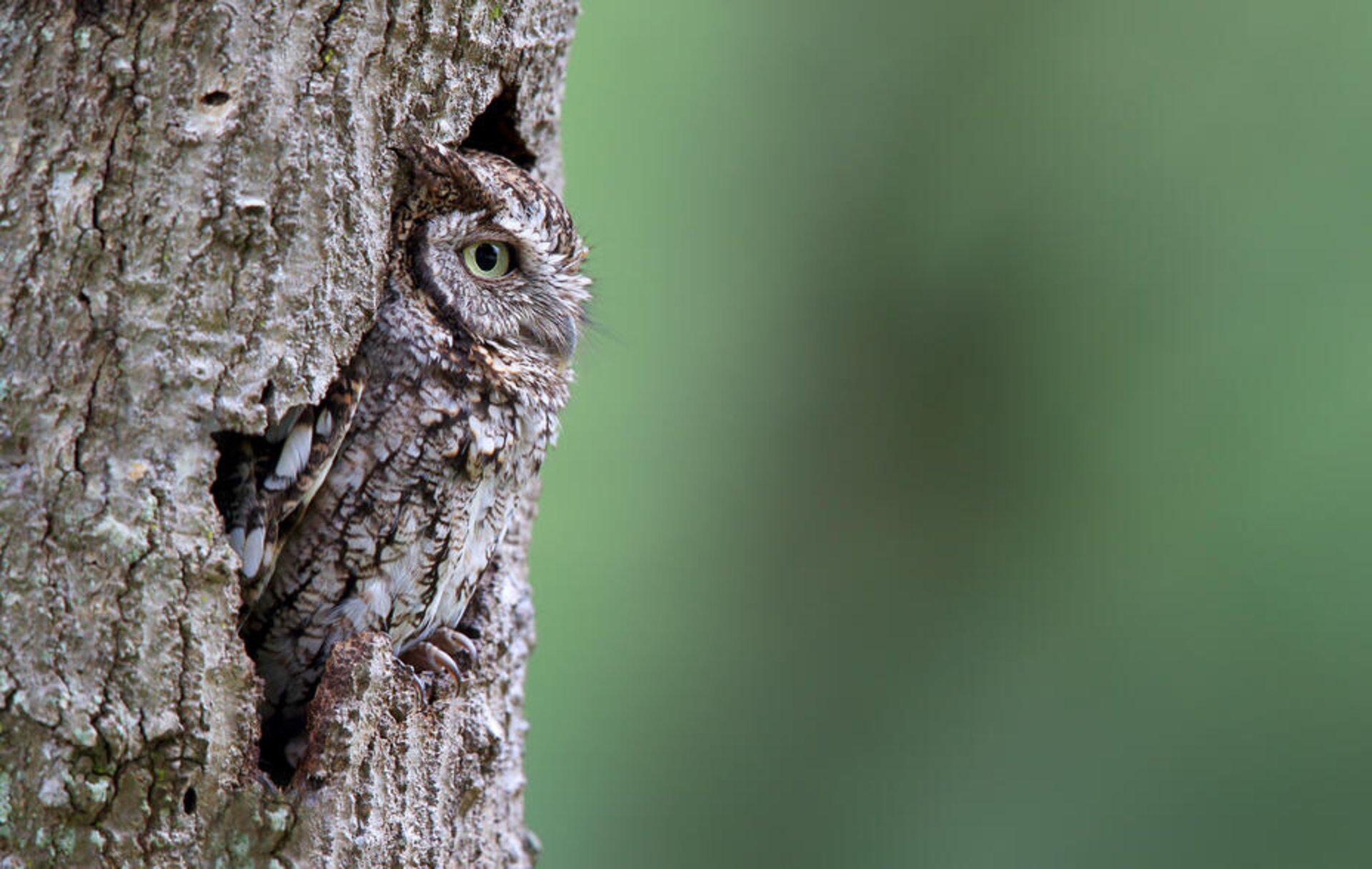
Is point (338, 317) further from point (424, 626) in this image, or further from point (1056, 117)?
point (1056, 117)

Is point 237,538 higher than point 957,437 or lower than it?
lower

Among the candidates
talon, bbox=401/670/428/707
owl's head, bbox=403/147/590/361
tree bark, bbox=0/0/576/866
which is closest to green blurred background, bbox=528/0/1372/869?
owl's head, bbox=403/147/590/361

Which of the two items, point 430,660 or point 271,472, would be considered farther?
point 430,660

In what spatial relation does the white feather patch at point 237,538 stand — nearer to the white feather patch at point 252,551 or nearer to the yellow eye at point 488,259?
the white feather patch at point 252,551

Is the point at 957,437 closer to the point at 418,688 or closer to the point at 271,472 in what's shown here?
the point at 418,688

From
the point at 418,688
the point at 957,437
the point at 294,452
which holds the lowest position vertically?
the point at 418,688

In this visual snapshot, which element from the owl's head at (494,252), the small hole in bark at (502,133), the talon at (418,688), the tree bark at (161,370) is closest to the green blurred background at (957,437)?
the small hole in bark at (502,133)

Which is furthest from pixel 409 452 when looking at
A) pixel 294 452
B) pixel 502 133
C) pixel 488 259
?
pixel 502 133

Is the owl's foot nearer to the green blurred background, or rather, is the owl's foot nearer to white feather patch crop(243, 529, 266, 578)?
white feather patch crop(243, 529, 266, 578)
